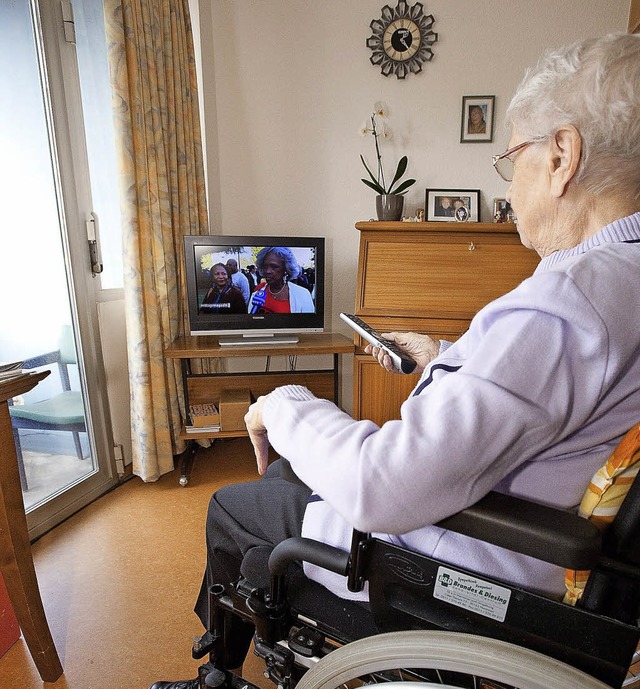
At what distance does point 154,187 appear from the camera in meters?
1.90

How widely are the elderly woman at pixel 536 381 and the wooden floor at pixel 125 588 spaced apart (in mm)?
779

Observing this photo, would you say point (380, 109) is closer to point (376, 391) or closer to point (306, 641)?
point (376, 391)

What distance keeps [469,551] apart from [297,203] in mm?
2254

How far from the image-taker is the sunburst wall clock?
91.2 inches

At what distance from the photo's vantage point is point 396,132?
2.45 meters

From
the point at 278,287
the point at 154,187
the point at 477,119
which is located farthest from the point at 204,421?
the point at 477,119

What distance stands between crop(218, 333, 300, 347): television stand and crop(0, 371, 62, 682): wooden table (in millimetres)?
1121

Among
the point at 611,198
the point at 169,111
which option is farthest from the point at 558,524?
the point at 169,111

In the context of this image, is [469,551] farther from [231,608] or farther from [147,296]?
[147,296]

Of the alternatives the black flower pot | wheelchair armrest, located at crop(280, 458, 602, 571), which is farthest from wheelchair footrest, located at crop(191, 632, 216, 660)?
the black flower pot

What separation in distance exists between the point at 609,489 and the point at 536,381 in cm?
17

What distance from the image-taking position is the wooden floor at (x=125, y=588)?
3.77 feet

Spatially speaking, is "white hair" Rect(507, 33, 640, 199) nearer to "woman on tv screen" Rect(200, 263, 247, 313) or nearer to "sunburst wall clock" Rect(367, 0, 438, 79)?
"woman on tv screen" Rect(200, 263, 247, 313)

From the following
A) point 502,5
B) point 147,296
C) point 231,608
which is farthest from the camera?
point 502,5
